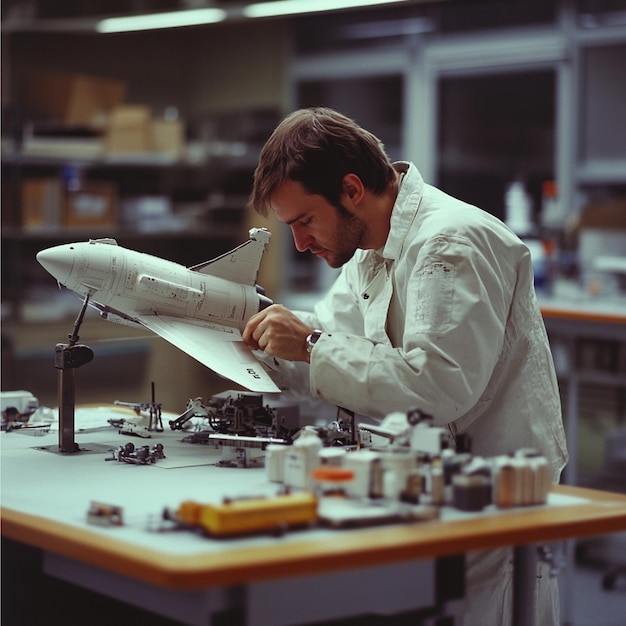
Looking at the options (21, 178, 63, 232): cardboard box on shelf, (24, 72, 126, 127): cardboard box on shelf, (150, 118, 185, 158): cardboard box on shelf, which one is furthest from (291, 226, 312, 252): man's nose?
(150, 118, 185, 158): cardboard box on shelf

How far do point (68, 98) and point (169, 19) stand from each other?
128cm

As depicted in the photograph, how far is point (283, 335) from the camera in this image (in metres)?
2.33

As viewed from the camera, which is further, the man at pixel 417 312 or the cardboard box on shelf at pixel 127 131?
the cardboard box on shelf at pixel 127 131

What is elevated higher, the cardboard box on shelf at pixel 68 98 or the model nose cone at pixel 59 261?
the cardboard box on shelf at pixel 68 98

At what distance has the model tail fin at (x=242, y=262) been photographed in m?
2.69

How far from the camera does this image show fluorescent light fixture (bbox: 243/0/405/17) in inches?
167

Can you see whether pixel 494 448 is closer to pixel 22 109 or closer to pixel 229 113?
pixel 22 109

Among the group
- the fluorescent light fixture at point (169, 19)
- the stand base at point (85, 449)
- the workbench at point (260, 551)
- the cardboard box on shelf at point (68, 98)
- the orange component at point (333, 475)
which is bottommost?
the workbench at point (260, 551)

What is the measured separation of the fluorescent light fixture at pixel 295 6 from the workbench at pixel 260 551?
7.54 ft

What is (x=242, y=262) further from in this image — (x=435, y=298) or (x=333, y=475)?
(x=333, y=475)

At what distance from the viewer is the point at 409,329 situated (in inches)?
85.8

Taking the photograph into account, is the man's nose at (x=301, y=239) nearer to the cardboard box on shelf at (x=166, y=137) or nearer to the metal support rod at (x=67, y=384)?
the metal support rod at (x=67, y=384)

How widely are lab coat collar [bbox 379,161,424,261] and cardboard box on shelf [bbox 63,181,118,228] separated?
4.54m

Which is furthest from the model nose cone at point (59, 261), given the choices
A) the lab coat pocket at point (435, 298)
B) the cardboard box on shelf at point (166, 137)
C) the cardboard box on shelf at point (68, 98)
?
the cardboard box on shelf at point (166, 137)
